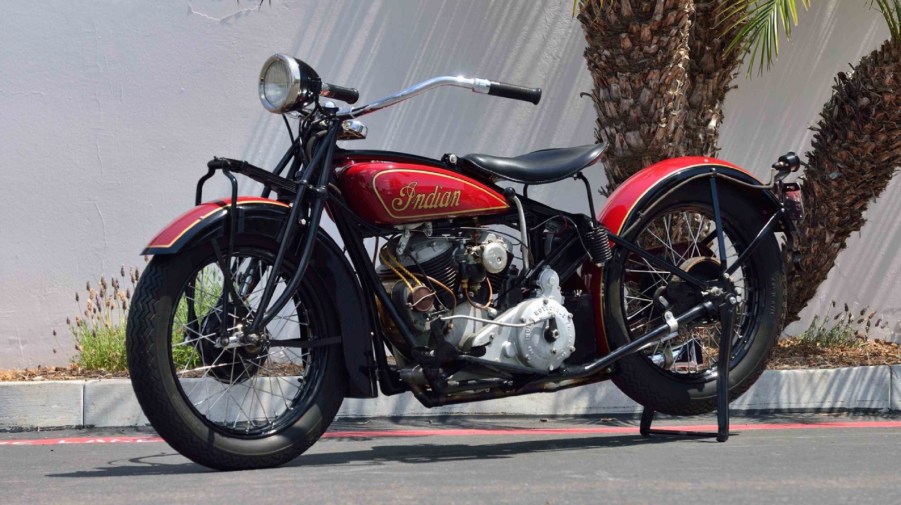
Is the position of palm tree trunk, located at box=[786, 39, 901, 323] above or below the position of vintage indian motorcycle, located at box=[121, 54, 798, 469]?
above

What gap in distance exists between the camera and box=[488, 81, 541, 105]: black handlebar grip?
15.4 ft

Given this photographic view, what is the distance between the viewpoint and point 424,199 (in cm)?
454

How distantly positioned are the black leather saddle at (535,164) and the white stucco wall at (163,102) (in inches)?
130

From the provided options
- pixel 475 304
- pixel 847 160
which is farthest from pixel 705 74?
pixel 475 304

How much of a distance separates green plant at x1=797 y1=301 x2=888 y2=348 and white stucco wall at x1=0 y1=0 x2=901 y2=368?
72.6 inches

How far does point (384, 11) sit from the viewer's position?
8117 mm

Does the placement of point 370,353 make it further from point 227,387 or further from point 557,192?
point 557,192

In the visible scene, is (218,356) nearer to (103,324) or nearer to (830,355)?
(103,324)

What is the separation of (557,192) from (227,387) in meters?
4.21

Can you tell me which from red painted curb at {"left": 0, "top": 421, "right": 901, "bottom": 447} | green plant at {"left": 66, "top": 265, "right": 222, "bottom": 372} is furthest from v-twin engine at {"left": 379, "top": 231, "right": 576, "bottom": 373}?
green plant at {"left": 66, "top": 265, "right": 222, "bottom": 372}

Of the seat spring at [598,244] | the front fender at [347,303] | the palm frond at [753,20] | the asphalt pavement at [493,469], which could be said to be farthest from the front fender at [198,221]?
the palm frond at [753,20]

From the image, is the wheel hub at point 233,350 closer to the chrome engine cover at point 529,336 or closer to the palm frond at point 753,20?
the chrome engine cover at point 529,336

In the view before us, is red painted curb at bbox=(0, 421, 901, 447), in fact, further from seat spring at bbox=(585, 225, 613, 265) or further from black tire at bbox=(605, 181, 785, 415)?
seat spring at bbox=(585, 225, 613, 265)

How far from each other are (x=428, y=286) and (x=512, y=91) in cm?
81
